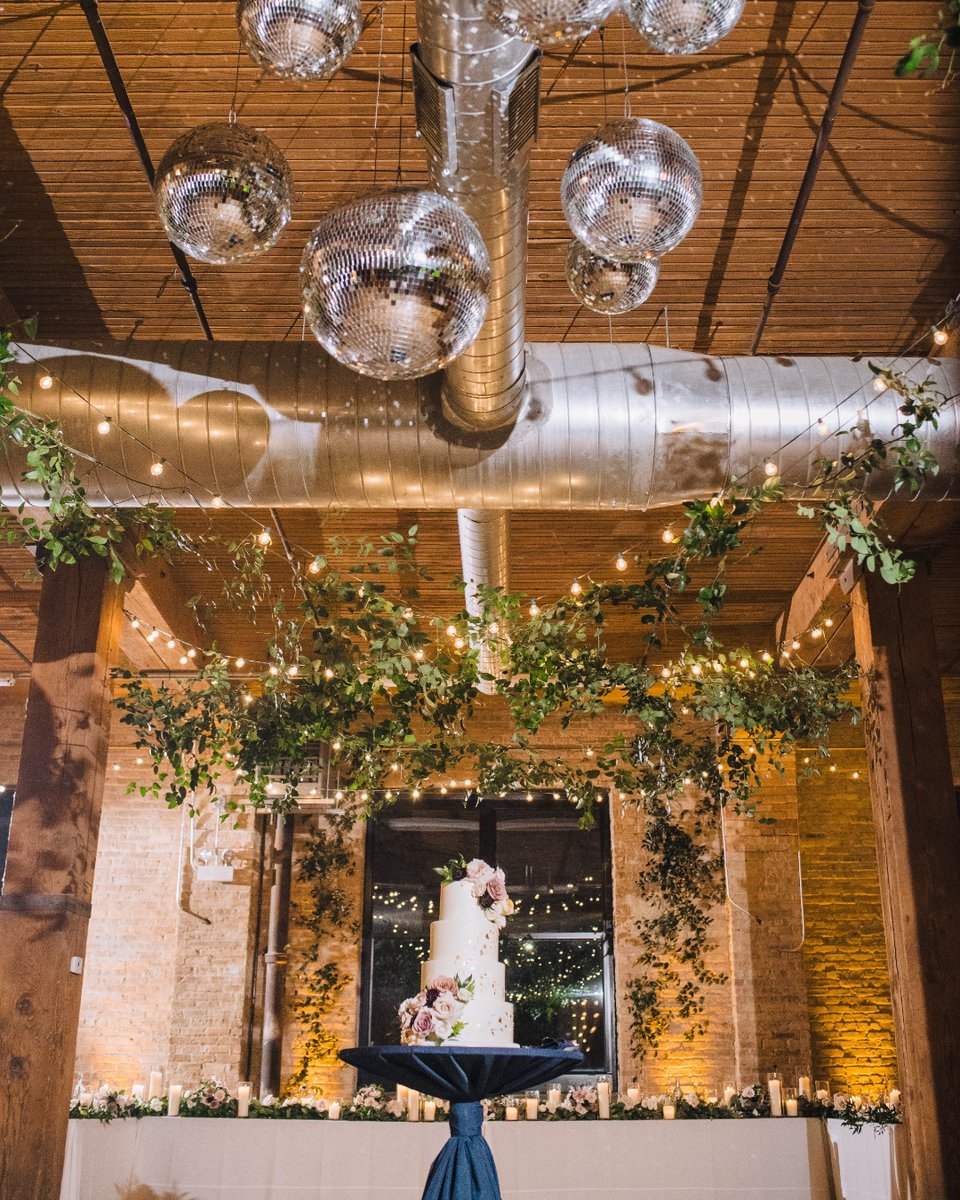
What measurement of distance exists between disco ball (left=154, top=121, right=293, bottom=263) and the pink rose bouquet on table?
2110mm

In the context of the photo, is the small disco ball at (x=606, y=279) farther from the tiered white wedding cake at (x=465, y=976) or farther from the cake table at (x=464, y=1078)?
the cake table at (x=464, y=1078)

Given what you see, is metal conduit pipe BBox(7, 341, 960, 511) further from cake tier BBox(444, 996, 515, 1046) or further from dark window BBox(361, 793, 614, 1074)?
dark window BBox(361, 793, 614, 1074)

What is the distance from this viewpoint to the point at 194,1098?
634 centimetres

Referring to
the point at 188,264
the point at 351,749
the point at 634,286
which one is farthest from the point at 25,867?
the point at 634,286

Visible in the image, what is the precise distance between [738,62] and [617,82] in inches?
15.9

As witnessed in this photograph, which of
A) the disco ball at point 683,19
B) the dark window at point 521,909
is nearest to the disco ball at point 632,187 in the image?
the disco ball at point 683,19

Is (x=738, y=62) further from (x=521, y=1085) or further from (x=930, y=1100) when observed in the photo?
(x=930, y=1100)

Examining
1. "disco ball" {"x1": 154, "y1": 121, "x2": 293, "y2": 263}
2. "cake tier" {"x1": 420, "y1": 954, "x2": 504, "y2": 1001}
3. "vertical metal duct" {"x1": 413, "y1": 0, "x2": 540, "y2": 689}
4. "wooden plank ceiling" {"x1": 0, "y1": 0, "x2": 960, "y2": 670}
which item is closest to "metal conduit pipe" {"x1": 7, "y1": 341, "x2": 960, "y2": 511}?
"vertical metal duct" {"x1": 413, "y1": 0, "x2": 540, "y2": 689}

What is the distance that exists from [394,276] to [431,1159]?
5.30 meters

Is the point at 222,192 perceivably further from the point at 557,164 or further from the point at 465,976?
the point at 465,976

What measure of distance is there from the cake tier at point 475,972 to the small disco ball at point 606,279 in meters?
2.06

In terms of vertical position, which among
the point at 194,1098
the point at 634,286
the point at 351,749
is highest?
the point at 634,286

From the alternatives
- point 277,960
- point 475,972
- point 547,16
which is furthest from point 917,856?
point 277,960

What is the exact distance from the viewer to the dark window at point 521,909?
27.8ft
